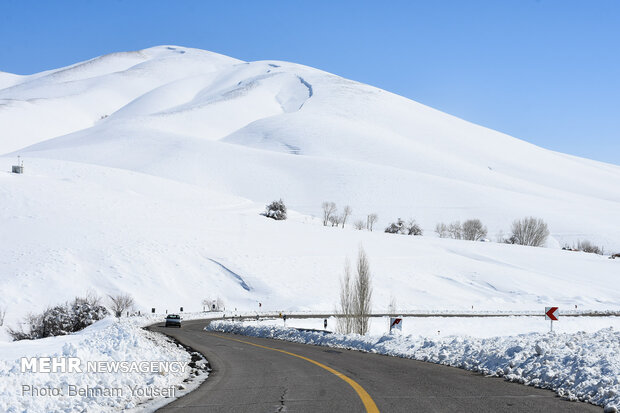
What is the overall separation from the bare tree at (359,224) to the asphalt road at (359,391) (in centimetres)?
11830

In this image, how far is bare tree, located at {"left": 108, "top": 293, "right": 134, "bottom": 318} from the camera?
62.0 meters

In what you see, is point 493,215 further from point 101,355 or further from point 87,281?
point 101,355

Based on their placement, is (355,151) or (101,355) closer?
(101,355)

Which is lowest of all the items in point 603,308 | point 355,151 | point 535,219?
point 603,308

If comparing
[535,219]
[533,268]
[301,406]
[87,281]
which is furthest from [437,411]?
[535,219]

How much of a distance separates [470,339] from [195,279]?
5920 centimetres

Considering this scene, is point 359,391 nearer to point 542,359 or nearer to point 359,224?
point 542,359

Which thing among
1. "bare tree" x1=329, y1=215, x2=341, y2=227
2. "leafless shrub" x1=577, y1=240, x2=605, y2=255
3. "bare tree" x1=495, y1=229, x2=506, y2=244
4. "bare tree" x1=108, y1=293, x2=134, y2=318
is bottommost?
"bare tree" x1=108, y1=293, x2=134, y2=318

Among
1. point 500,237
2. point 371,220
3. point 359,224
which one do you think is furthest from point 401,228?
point 500,237

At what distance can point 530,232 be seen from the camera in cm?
13562

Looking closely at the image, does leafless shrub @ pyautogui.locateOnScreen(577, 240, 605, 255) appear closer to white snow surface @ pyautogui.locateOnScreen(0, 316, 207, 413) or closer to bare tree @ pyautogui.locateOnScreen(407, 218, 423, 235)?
bare tree @ pyautogui.locateOnScreen(407, 218, 423, 235)

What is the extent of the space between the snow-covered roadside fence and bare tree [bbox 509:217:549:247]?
120730 millimetres

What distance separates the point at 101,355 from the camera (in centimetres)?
1398

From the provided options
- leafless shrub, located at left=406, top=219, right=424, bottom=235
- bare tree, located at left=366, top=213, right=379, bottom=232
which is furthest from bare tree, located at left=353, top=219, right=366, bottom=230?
leafless shrub, located at left=406, top=219, right=424, bottom=235
